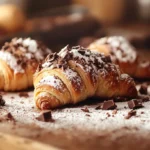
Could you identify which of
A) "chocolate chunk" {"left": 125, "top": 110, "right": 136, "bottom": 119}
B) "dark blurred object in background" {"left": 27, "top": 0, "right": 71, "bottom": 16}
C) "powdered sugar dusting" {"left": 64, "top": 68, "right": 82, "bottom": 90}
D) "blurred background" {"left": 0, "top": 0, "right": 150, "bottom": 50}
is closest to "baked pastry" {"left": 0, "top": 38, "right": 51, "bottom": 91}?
"powdered sugar dusting" {"left": 64, "top": 68, "right": 82, "bottom": 90}

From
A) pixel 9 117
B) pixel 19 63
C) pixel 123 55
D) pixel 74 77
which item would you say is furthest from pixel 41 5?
pixel 9 117

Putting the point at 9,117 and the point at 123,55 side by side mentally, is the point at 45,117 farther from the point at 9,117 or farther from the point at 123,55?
the point at 123,55

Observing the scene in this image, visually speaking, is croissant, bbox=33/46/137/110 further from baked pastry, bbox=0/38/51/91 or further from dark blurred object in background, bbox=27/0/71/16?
dark blurred object in background, bbox=27/0/71/16

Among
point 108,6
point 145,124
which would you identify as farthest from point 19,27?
point 145,124

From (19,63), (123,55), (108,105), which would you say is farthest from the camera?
(123,55)

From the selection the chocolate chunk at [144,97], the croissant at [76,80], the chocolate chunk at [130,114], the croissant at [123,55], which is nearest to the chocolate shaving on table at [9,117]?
the croissant at [76,80]

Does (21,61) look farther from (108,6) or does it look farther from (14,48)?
(108,6)
